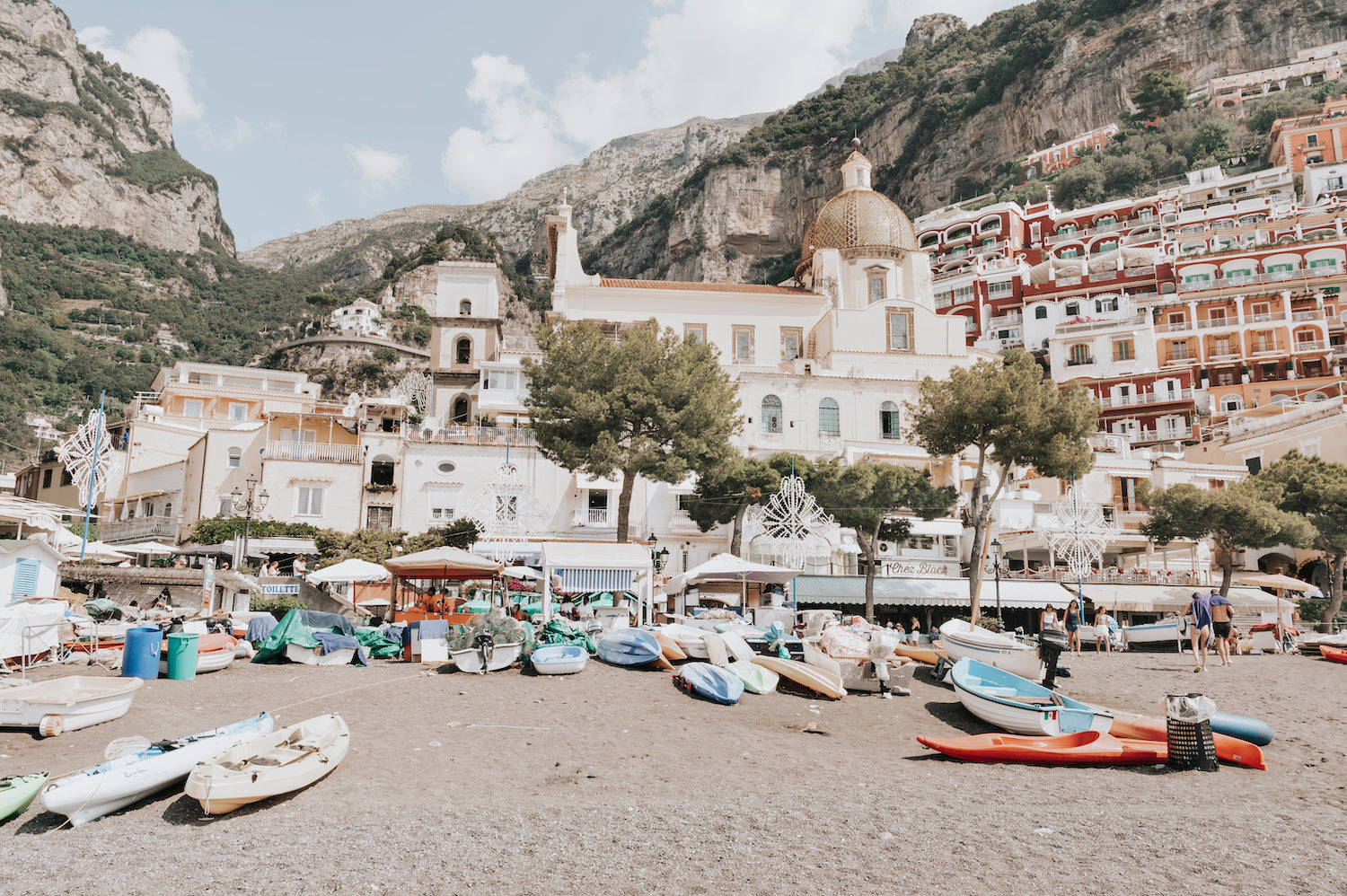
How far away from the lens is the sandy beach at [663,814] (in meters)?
6.27

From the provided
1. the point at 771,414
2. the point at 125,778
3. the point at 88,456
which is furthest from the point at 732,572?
the point at 88,456

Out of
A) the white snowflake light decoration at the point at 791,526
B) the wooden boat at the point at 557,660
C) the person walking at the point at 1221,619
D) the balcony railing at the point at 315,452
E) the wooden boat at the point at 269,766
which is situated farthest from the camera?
the balcony railing at the point at 315,452

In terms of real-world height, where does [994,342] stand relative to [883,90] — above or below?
below

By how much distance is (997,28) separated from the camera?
100750mm

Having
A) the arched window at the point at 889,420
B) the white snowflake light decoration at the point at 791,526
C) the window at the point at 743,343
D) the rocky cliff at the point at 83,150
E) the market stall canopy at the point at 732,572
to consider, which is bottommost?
the market stall canopy at the point at 732,572

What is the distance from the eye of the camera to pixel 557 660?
46.2 ft

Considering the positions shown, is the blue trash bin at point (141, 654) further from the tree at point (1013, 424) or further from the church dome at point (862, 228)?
the church dome at point (862, 228)

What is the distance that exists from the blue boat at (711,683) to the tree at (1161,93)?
85472 millimetres

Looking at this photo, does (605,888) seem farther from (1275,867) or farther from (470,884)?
(1275,867)

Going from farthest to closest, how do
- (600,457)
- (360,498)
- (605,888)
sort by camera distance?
(360,498) → (600,457) → (605,888)

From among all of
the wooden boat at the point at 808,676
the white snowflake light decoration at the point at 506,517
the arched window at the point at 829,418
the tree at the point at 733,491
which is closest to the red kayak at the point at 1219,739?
the wooden boat at the point at 808,676

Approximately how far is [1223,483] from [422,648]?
35858mm

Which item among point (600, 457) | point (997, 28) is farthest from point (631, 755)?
point (997, 28)

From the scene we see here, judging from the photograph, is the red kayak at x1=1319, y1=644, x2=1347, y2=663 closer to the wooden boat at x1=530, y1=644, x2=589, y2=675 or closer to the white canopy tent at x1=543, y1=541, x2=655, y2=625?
the white canopy tent at x1=543, y1=541, x2=655, y2=625
